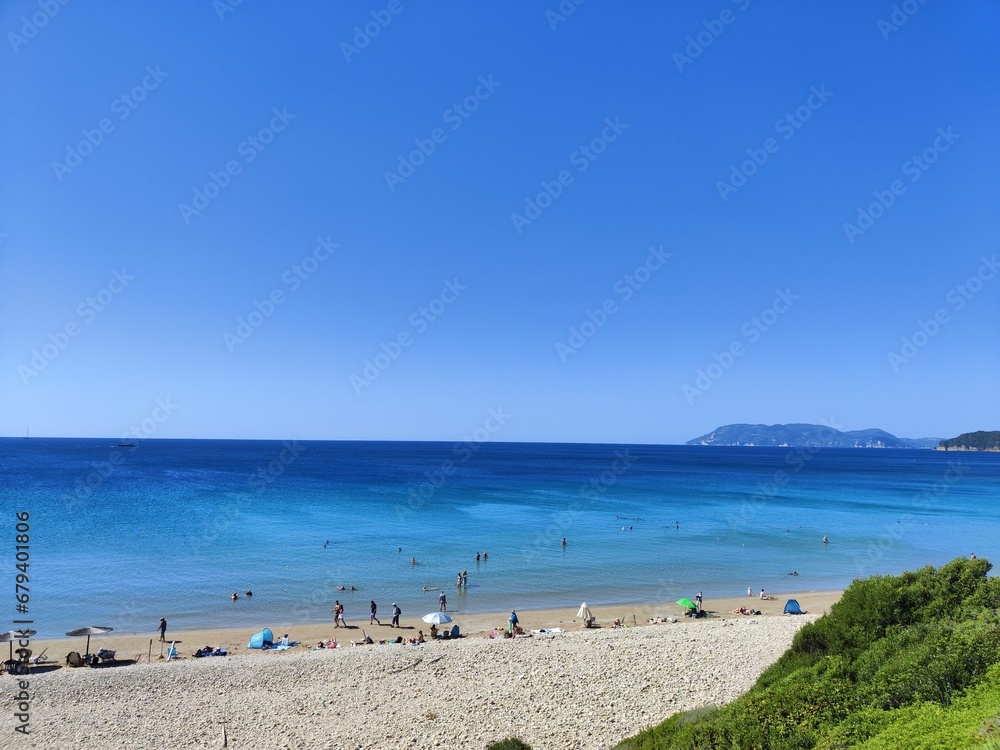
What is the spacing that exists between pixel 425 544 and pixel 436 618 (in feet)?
53.5

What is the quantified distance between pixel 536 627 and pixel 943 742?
1952 cm

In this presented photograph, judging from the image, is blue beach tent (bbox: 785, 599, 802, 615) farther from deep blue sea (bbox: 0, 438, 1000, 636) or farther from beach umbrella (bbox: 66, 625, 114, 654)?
beach umbrella (bbox: 66, 625, 114, 654)

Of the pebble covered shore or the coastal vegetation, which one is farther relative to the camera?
the pebble covered shore

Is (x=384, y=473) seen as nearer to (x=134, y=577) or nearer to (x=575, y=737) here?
(x=134, y=577)

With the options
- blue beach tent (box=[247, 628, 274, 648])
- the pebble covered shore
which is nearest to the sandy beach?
the pebble covered shore

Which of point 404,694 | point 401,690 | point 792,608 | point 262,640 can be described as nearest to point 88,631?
point 262,640

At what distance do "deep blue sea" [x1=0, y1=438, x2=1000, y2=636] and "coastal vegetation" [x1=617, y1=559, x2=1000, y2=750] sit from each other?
689 inches

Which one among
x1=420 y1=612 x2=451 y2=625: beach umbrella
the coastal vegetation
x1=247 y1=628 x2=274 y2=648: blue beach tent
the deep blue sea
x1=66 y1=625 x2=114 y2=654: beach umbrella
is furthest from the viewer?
the deep blue sea

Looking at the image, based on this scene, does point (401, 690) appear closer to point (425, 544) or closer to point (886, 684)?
point (886, 684)

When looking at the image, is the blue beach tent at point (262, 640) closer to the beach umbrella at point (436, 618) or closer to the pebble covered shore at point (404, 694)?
the pebble covered shore at point (404, 694)

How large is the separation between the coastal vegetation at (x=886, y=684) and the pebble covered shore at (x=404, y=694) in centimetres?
481

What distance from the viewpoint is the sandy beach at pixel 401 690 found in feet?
45.4

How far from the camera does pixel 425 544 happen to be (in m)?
40.0

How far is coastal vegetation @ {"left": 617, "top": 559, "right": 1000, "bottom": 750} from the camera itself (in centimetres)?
695
